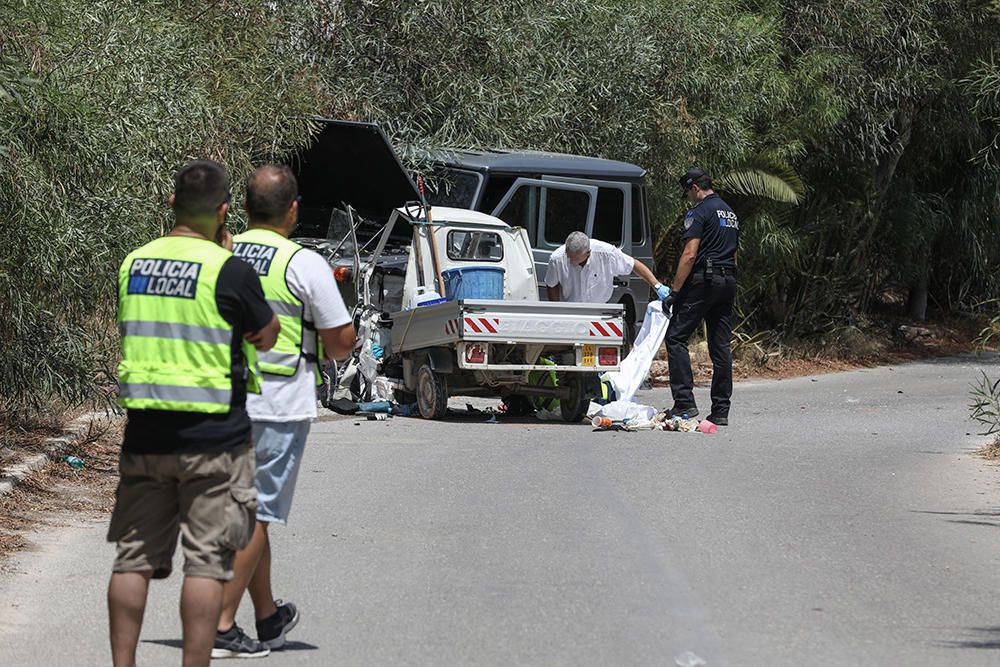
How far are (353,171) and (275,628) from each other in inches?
469

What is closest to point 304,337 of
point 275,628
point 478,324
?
point 275,628

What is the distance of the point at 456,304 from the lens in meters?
13.7

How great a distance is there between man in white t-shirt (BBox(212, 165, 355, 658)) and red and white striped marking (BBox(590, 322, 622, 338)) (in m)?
8.06

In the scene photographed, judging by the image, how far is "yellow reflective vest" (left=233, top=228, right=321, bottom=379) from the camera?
5.78m

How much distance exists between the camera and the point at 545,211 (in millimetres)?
17828

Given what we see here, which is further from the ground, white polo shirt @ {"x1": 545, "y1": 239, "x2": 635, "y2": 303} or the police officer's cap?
the police officer's cap

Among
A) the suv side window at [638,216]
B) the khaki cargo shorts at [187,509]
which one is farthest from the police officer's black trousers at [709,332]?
the khaki cargo shorts at [187,509]

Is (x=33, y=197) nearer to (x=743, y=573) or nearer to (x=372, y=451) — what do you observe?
(x=372, y=451)

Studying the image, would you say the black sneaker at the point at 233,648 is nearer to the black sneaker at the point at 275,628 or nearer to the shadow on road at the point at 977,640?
the black sneaker at the point at 275,628

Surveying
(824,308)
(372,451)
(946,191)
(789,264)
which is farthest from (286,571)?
(946,191)

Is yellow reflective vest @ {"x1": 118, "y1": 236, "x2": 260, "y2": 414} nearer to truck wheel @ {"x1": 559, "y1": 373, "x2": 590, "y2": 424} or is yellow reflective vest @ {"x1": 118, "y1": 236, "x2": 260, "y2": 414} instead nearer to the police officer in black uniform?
the police officer in black uniform


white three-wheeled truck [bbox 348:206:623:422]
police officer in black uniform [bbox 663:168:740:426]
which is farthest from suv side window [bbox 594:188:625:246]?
police officer in black uniform [bbox 663:168:740:426]

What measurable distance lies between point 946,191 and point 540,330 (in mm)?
17620

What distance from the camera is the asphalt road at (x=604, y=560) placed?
20.0 feet
